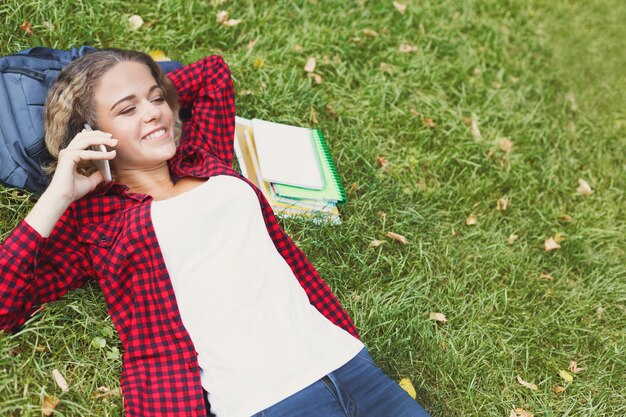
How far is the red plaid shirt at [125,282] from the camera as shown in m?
2.83

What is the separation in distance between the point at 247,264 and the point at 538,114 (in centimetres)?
355

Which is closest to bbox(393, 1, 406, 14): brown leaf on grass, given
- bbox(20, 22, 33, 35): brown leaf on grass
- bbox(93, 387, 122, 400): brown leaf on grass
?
bbox(20, 22, 33, 35): brown leaf on grass

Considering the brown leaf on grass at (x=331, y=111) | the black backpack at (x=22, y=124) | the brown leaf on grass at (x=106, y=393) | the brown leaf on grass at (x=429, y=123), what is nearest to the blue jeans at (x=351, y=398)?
the brown leaf on grass at (x=106, y=393)

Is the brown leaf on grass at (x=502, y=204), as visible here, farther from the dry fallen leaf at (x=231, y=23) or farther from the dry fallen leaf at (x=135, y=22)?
the dry fallen leaf at (x=135, y=22)

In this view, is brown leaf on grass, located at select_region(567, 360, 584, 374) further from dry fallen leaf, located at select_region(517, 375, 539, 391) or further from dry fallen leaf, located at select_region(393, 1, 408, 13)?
dry fallen leaf, located at select_region(393, 1, 408, 13)

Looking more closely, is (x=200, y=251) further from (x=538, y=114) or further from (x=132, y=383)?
(x=538, y=114)

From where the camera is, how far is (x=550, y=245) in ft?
15.0

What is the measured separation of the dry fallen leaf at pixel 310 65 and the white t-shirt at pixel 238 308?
6.66 ft

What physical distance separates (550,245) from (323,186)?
177 centimetres

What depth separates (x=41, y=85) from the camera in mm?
3432

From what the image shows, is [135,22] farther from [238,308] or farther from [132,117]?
[238,308]

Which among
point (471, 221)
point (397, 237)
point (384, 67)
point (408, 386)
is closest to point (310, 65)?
point (384, 67)

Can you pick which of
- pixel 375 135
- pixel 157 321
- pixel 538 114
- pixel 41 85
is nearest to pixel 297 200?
pixel 375 135

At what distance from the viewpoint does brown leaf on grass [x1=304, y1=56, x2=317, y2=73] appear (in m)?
4.93
